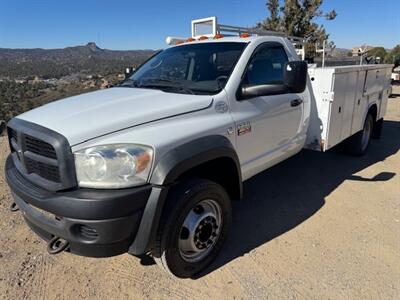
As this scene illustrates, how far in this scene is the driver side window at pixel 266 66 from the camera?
3196 mm

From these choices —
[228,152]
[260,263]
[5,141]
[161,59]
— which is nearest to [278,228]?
[260,263]

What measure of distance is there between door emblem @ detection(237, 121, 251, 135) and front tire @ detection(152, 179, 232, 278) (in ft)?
1.85

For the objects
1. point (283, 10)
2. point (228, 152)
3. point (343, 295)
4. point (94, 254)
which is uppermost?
point (283, 10)

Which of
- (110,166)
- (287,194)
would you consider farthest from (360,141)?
(110,166)

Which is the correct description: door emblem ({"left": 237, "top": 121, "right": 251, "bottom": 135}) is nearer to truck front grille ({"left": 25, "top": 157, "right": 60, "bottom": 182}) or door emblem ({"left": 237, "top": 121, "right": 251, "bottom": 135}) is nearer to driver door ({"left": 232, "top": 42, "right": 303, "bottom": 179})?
driver door ({"left": 232, "top": 42, "right": 303, "bottom": 179})

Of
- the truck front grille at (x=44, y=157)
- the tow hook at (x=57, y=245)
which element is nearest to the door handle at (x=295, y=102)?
the truck front grille at (x=44, y=157)

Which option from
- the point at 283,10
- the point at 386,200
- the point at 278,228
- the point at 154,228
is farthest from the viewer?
the point at 283,10

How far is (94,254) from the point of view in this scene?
2.19m

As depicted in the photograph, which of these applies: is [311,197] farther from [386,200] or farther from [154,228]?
[154,228]

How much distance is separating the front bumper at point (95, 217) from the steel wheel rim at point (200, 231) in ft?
1.60

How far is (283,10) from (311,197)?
42.8ft

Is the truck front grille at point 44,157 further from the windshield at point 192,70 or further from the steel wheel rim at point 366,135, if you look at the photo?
the steel wheel rim at point 366,135

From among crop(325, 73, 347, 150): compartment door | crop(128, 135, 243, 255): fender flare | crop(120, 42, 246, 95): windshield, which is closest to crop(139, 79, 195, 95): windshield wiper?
crop(120, 42, 246, 95): windshield

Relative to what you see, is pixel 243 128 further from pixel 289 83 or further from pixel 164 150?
pixel 164 150
